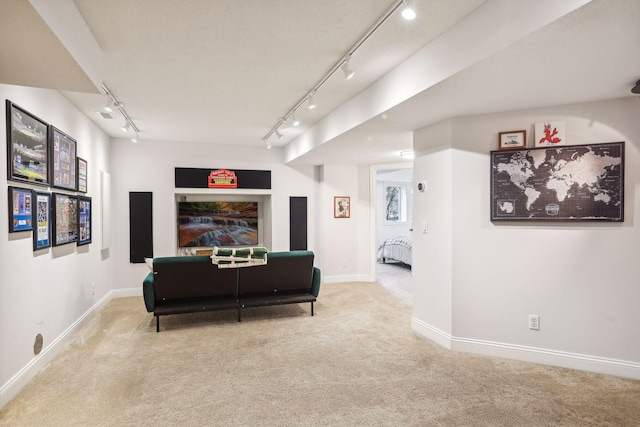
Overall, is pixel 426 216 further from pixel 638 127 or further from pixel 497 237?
pixel 638 127

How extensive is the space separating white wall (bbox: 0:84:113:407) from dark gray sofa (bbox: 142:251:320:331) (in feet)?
2.63

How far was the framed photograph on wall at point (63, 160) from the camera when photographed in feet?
11.7

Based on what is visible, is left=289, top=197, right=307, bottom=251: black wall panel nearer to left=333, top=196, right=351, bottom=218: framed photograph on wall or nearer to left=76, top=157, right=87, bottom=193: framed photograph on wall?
left=333, top=196, right=351, bottom=218: framed photograph on wall

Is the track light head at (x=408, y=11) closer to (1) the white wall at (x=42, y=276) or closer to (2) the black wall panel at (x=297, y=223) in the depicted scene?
(1) the white wall at (x=42, y=276)

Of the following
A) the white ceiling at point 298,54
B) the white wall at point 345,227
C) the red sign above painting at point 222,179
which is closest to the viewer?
the white ceiling at point 298,54

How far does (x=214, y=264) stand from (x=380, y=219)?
23.5 feet

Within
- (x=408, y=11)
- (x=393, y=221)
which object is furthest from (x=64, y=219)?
(x=393, y=221)

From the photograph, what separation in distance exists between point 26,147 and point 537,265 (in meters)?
4.48

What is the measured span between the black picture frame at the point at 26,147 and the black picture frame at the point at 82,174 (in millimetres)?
889

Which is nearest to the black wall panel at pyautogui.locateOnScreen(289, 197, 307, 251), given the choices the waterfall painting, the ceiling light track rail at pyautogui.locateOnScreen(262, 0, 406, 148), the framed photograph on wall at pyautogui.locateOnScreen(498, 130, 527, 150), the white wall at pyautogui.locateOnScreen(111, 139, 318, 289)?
the white wall at pyautogui.locateOnScreen(111, 139, 318, 289)

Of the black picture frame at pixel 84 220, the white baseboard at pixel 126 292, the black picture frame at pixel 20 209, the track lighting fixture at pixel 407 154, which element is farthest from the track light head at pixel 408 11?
the white baseboard at pixel 126 292

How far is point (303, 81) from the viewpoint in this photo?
3482mm

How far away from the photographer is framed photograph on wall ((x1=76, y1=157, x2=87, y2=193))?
170 inches

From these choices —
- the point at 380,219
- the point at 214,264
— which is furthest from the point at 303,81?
the point at 380,219
